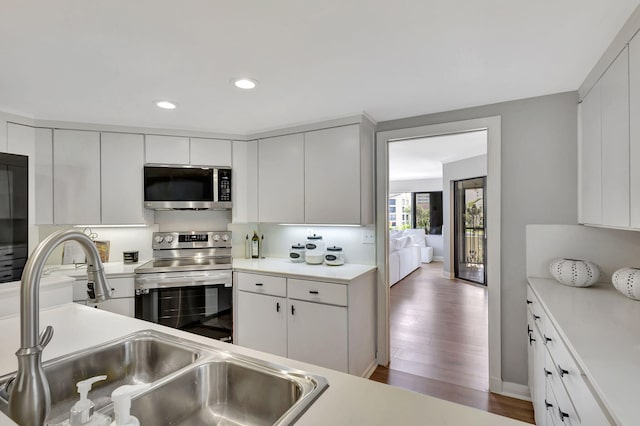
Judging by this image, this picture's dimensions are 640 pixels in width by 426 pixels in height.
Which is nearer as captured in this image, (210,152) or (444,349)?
(444,349)

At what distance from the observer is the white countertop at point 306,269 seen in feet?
8.19

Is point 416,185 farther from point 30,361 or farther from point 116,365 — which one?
point 30,361

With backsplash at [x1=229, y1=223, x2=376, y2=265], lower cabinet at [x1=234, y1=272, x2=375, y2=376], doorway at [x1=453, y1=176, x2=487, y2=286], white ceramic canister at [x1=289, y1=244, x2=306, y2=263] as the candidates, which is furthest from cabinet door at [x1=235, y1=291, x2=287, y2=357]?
doorway at [x1=453, y1=176, x2=487, y2=286]

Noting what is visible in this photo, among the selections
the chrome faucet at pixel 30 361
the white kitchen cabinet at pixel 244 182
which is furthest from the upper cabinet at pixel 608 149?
the white kitchen cabinet at pixel 244 182

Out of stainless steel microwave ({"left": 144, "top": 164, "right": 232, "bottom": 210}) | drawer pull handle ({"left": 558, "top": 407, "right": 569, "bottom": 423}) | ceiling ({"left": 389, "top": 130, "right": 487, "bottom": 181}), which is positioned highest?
ceiling ({"left": 389, "top": 130, "right": 487, "bottom": 181})

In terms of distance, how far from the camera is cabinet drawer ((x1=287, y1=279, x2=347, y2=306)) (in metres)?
2.42

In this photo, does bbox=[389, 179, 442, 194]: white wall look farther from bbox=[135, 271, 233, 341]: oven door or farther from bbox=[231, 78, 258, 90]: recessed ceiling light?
bbox=[231, 78, 258, 90]: recessed ceiling light

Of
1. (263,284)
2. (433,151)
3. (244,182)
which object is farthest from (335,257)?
(433,151)

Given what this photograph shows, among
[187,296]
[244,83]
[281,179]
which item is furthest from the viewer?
[281,179]

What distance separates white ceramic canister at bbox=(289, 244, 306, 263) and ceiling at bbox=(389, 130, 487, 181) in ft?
Answer: 5.50

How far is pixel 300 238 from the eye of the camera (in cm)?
337

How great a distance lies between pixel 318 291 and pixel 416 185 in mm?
7616

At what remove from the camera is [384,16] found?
1.38 metres

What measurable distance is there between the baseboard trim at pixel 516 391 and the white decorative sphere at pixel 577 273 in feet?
3.00
